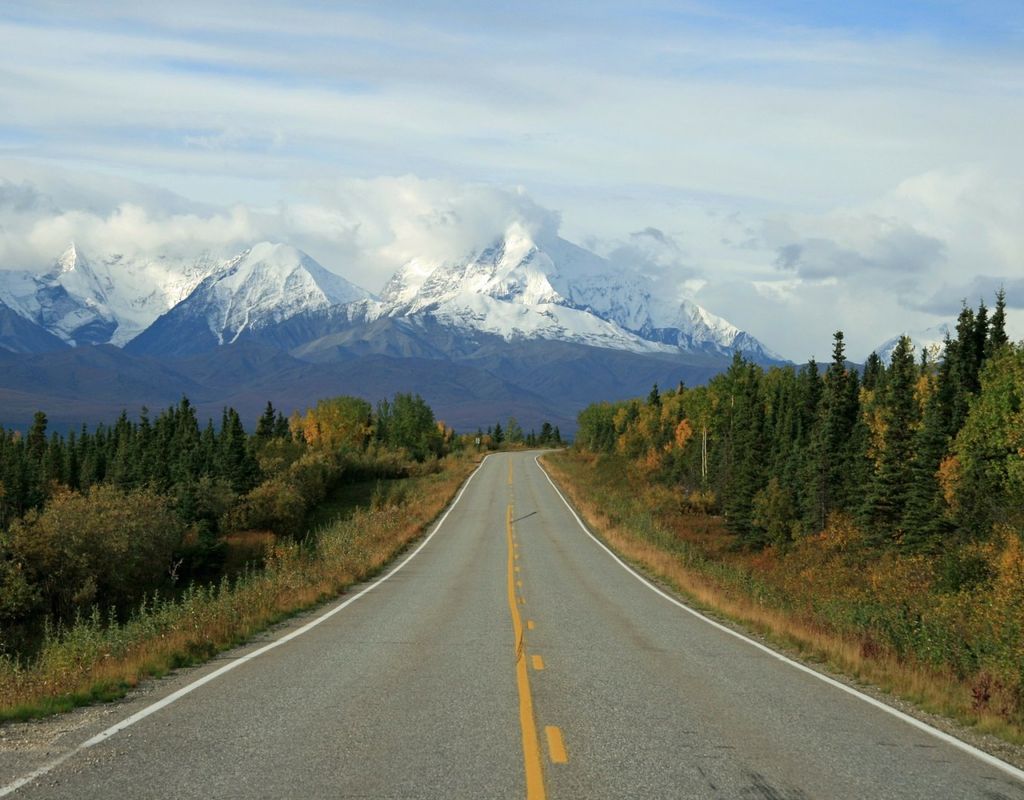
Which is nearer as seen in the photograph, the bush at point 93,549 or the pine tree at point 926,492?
the bush at point 93,549

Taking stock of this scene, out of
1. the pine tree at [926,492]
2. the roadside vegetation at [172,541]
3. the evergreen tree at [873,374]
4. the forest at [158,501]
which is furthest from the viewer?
the evergreen tree at [873,374]

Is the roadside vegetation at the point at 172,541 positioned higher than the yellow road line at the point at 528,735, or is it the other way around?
the yellow road line at the point at 528,735

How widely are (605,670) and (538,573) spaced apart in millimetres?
15609

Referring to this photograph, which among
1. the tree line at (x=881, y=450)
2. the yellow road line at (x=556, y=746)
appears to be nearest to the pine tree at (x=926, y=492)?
the tree line at (x=881, y=450)

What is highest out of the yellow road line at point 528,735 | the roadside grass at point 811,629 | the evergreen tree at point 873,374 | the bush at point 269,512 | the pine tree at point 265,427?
the evergreen tree at point 873,374

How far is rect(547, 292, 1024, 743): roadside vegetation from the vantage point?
14281 millimetres

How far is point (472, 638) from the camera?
15570 millimetres

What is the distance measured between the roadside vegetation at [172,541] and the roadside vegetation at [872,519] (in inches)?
370

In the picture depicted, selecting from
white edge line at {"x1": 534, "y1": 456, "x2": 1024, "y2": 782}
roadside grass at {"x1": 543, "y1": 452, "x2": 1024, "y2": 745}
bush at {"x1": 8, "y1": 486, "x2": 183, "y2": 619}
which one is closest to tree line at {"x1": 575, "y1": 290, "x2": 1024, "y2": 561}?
roadside grass at {"x1": 543, "y1": 452, "x2": 1024, "y2": 745}

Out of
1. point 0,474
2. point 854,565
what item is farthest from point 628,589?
point 0,474

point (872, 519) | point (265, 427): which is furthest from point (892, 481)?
point (265, 427)

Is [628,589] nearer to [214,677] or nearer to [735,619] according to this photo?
[735,619]

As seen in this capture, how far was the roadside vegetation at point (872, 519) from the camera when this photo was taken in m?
14.3

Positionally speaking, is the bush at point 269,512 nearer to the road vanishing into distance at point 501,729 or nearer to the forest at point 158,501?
the forest at point 158,501
